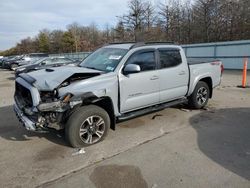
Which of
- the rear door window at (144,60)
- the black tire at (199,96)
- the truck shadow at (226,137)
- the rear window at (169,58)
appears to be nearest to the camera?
the truck shadow at (226,137)

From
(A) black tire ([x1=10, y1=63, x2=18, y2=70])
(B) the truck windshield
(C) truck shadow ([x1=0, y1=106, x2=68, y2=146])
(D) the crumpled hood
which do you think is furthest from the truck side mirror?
(A) black tire ([x1=10, y1=63, x2=18, y2=70])

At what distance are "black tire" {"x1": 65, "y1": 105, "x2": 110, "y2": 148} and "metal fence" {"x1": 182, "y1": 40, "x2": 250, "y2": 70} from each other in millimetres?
14703

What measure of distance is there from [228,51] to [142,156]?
1568 cm

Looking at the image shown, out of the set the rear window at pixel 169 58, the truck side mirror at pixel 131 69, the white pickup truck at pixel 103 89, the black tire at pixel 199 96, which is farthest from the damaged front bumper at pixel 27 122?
the black tire at pixel 199 96

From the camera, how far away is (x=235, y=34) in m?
25.0

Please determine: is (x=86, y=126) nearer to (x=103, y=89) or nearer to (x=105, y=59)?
(x=103, y=89)

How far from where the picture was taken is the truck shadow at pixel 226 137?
3.43 metres

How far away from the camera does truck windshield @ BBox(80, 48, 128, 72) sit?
4505mm

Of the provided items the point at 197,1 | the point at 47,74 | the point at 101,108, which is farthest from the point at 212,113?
the point at 197,1

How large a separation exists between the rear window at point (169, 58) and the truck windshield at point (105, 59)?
1012 mm

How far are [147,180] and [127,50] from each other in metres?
2.68

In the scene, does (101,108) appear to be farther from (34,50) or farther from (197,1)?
(34,50)

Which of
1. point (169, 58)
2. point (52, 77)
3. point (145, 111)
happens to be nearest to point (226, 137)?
point (145, 111)

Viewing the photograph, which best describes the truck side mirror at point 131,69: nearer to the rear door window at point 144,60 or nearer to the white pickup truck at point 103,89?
the white pickup truck at point 103,89
